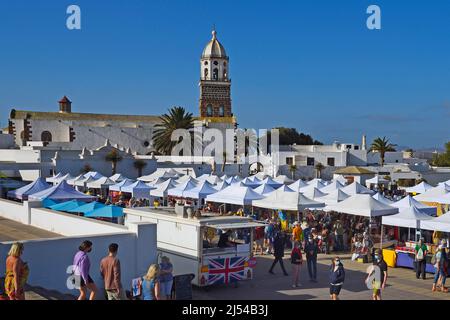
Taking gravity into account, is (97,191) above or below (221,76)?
Answer: below

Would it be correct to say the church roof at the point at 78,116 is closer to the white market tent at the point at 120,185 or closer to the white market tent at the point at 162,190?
the white market tent at the point at 120,185

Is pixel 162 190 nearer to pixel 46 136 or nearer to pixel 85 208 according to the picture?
pixel 85 208

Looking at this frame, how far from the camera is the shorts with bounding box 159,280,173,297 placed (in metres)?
10.6

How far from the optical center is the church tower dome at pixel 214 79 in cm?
7569

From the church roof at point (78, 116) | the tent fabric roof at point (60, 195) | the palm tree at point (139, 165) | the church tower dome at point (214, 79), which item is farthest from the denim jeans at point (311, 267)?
the church tower dome at point (214, 79)

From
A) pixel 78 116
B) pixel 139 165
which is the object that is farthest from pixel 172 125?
pixel 78 116

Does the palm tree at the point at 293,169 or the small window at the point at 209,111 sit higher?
the small window at the point at 209,111

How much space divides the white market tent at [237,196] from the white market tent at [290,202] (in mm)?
1528

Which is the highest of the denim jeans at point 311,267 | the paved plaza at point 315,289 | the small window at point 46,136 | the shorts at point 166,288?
the small window at point 46,136

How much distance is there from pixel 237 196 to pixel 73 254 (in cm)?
1270

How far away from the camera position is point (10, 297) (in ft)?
26.4

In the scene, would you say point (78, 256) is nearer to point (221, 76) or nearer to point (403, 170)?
point (403, 170)

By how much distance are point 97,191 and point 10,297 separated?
96.5 feet
